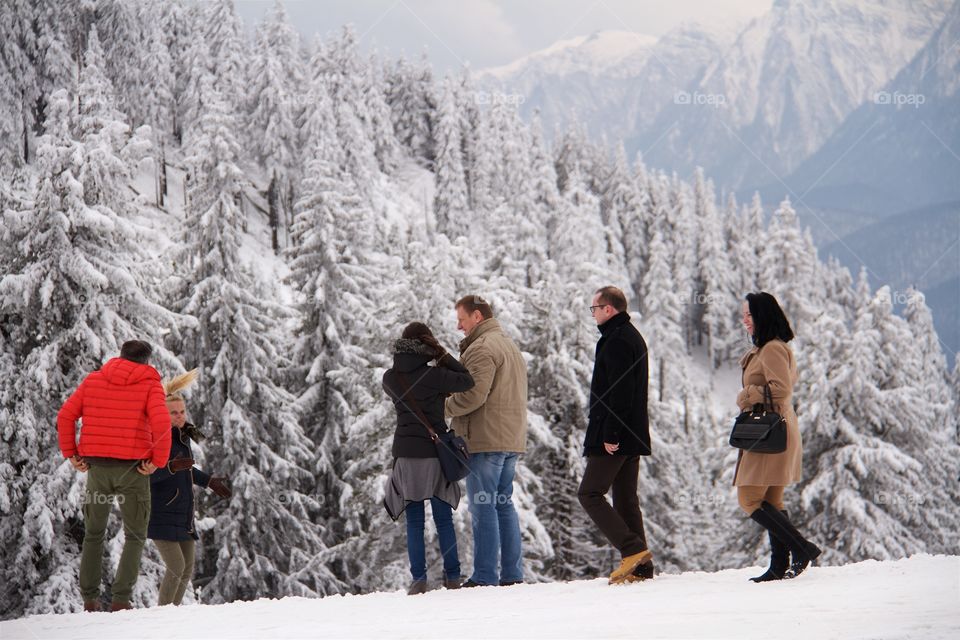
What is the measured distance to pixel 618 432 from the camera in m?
7.09

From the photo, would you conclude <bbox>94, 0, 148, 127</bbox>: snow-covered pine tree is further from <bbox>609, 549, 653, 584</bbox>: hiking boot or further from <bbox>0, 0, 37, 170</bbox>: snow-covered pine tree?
<bbox>609, 549, 653, 584</bbox>: hiking boot

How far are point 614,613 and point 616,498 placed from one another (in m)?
1.64

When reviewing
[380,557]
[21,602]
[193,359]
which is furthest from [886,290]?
[21,602]

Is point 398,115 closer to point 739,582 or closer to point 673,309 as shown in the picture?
point 673,309

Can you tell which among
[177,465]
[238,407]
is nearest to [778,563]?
[177,465]

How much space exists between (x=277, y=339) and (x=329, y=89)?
154 ft

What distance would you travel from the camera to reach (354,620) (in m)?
6.33

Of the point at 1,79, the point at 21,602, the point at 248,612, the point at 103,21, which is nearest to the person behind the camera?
the point at 248,612

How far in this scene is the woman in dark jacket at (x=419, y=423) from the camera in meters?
7.39

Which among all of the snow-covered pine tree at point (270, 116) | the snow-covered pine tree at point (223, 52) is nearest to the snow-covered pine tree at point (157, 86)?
the snow-covered pine tree at point (223, 52)

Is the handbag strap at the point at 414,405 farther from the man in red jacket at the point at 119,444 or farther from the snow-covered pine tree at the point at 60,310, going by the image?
the snow-covered pine tree at the point at 60,310

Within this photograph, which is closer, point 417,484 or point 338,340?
point 417,484

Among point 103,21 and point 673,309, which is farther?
point 673,309

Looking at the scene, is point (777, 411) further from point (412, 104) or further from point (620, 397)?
point (412, 104)
